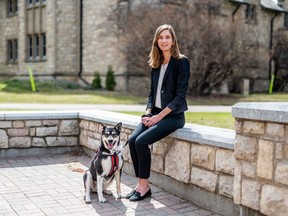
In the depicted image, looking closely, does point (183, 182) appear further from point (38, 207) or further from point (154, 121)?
point (38, 207)

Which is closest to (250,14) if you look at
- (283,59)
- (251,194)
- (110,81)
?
(283,59)

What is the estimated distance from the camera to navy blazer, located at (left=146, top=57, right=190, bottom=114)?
5.22 m

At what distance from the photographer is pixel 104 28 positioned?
83.6 ft

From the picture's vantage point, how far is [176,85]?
209 inches

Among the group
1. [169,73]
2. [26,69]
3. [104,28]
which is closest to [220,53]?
[104,28]

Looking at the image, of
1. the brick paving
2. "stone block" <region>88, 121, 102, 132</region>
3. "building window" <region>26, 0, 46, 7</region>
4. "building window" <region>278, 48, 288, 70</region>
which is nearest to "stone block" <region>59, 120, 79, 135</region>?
"stone block" <region>88, 121, 102, 132</region>

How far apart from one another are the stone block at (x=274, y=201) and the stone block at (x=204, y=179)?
34.9 inches

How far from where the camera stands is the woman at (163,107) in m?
5.23

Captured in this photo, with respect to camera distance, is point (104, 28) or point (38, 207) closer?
point (38, 207)

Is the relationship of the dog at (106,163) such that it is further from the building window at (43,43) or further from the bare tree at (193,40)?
the building window at (43,43)

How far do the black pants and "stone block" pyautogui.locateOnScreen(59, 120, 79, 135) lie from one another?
2.89 m

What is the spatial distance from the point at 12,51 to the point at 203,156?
1172 inches

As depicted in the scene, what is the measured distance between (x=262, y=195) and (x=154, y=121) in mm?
1792

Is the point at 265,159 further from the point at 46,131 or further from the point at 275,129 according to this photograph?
the point at 46,131
